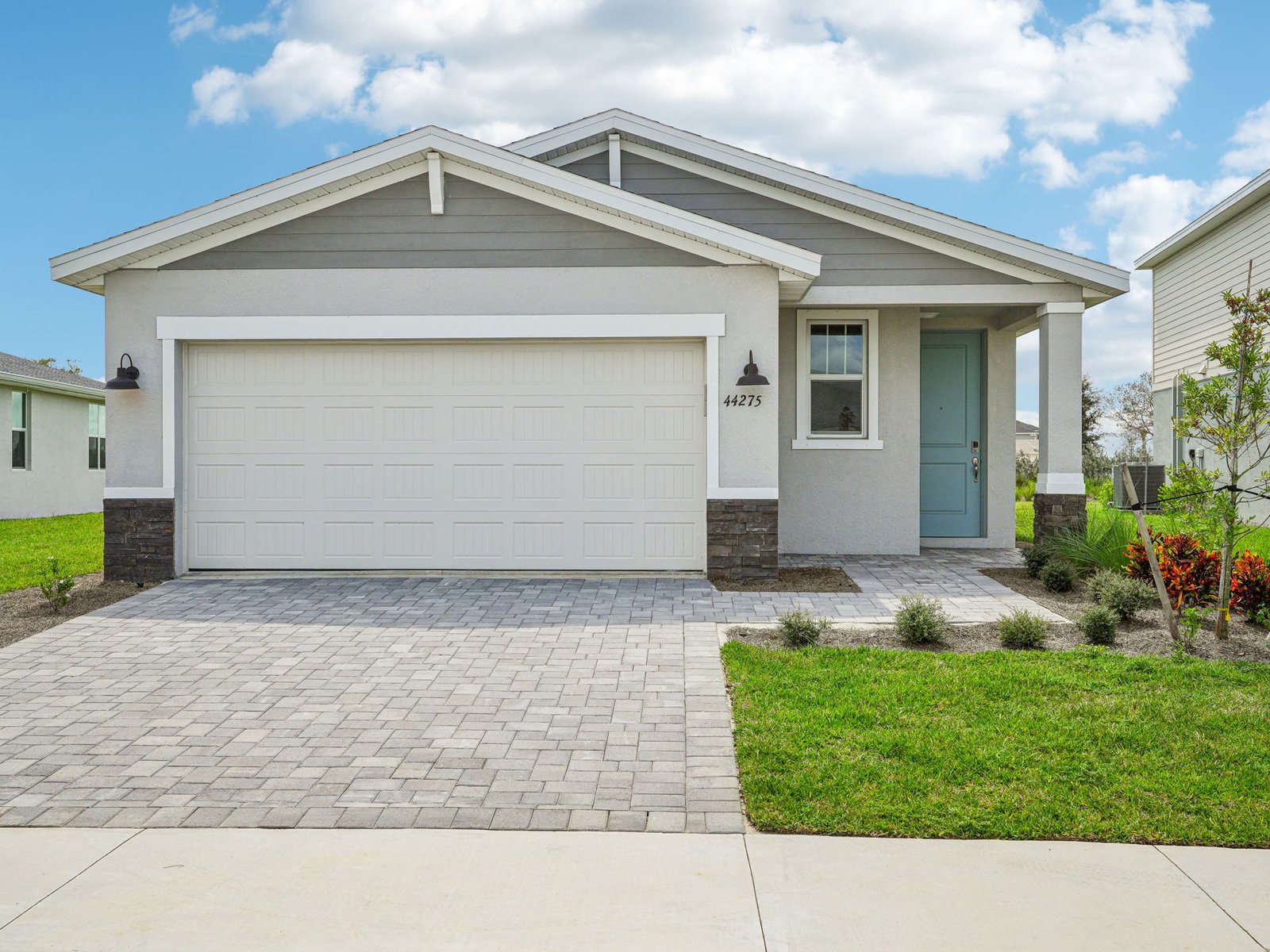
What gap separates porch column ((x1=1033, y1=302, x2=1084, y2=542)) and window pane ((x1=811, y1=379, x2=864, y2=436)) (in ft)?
6.71

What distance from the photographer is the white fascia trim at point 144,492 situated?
978cm

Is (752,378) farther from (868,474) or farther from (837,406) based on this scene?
(868,474)

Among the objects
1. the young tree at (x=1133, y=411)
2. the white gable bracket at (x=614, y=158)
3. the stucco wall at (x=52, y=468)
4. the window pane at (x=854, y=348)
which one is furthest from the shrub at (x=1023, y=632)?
the young tree at (x=1133, y=411)

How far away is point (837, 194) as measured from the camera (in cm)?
1088

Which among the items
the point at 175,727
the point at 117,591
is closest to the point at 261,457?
the point at 117,591

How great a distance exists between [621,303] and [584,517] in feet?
7.09

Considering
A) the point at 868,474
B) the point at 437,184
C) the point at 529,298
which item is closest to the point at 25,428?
the point at 437,184

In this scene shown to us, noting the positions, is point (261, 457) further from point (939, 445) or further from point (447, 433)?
point (939, 445)

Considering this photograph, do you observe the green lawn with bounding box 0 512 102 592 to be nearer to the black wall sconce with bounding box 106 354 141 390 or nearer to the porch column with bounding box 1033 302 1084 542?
the black wall sconce with bounding box 106 354 141 390

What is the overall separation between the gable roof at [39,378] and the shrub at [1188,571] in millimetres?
17354

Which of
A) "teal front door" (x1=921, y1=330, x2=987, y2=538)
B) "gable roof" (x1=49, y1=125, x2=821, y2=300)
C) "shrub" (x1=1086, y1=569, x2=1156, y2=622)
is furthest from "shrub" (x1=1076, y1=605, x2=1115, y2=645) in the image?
"teal front door" (x1=921, y1=330, x2=987, y2=538)

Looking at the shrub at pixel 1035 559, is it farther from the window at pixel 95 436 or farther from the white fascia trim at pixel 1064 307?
the window at pixel 95 436

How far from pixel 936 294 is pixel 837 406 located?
1766 mm

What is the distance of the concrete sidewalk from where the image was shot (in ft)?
9.98
